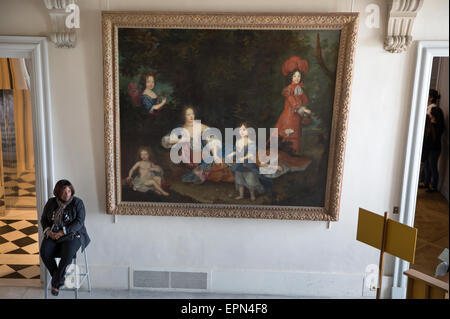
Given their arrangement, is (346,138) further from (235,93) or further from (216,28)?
(216,28)

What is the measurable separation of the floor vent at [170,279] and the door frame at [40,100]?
1.42 meters

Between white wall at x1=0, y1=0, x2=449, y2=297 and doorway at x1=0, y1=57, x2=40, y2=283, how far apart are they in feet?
5.57

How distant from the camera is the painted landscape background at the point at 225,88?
4.34m

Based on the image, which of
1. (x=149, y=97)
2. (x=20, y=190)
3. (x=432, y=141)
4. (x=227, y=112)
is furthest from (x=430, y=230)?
(x=20, y=190)

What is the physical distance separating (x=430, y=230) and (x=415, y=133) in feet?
8.89

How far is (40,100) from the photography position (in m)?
4.55

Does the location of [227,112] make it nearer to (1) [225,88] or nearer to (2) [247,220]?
(1) [225,88]

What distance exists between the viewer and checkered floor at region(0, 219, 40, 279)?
17.4ft

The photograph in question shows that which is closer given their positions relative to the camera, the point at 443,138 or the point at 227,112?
the point at 227,112

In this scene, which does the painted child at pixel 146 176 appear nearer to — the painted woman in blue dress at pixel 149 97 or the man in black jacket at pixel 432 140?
the painted woman in blue dress at pixel 149 97

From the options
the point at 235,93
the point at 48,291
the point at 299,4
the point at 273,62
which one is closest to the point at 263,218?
the point at 235,93

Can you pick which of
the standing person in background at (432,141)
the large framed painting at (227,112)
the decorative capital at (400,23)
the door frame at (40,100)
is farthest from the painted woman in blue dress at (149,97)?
the standing person in background at (432,141)

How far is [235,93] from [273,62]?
51 cm

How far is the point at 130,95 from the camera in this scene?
4500 mm
